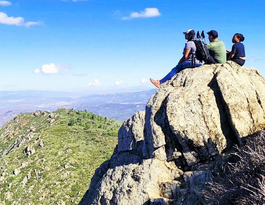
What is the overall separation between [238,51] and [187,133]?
23.7 ft

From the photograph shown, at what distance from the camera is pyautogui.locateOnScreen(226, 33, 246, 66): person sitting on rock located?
15.1 m

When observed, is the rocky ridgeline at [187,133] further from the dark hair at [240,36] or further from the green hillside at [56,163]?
the green hillside at [56,163]

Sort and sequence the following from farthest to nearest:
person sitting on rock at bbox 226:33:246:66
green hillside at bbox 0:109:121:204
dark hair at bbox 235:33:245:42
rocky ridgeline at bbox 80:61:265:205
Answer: green hillside at bbox 0:109:121:204
dark hair at bbox 235:33:245:42
person sitting on rock at bbox 226:33:246:66
rocky ridgeline at bbox 80:61:265:205

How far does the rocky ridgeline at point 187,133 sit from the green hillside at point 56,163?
85.0ft

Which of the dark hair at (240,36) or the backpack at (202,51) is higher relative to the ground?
the dark hair at (240,36)

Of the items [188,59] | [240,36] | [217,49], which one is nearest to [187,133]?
[188,59]

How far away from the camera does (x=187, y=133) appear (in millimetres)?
12117

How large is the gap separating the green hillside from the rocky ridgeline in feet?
85.0

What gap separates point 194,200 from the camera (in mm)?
9805

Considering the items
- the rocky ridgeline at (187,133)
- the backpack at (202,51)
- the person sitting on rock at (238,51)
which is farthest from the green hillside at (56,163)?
the person sitting on rock at (238,51)

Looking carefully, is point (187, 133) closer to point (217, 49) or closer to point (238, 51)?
point (217, 49)

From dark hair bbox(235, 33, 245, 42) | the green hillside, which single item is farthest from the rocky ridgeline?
the green hillside

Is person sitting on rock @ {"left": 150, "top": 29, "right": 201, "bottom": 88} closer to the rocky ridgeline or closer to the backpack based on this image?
the backpack

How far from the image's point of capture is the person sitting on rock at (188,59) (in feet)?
48.1
